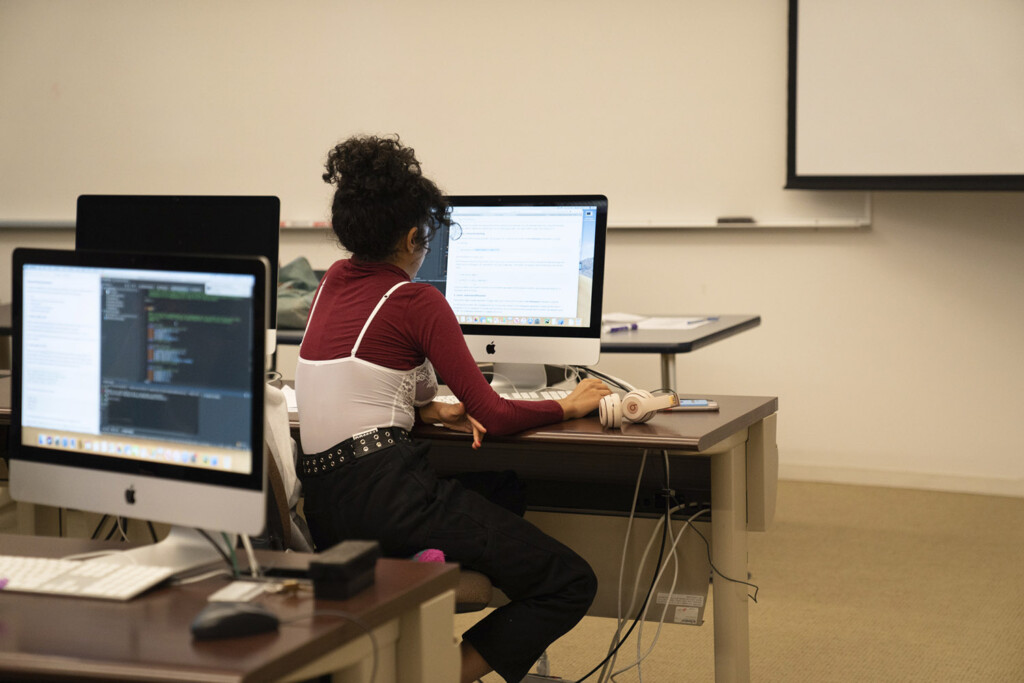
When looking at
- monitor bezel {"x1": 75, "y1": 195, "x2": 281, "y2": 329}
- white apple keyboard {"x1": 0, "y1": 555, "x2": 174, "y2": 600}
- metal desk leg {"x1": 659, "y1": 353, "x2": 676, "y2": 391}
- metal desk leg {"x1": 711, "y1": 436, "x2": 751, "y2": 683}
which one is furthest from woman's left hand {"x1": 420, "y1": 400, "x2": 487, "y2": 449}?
metal desk leg {"x1": 659, "y1": 353, "x2": 676, "y2": 391}

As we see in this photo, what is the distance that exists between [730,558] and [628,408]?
0.39 meters

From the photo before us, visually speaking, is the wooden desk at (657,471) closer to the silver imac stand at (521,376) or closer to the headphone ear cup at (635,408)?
the headphone ear cup at (635,408)

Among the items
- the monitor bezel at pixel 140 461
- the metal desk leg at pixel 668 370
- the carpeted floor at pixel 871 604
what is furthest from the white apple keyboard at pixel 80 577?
the metal desk leg at pixel 668 370

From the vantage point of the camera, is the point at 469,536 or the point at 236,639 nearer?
the point at 236,639

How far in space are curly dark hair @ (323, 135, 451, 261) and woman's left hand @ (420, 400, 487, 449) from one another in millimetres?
305

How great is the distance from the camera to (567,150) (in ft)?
15.4

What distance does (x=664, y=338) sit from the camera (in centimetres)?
315

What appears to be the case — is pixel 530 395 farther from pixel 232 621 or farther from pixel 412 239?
pixel 232 621

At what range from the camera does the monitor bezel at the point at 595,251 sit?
7.68 ft

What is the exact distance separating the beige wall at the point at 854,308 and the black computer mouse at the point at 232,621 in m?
3.66

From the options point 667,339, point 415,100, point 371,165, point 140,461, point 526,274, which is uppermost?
point 415,100

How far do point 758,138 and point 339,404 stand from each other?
121 inches

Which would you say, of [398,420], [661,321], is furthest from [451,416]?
[661,321]

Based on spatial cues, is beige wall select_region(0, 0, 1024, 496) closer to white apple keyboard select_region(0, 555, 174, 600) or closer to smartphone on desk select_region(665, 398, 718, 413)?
smartphone on desk select_region(665, 398, 718, 413)
